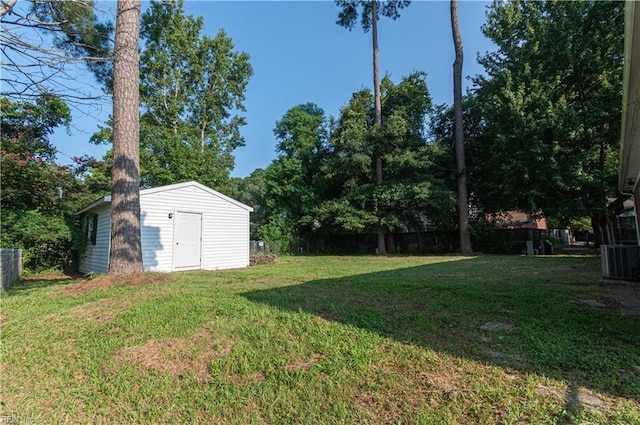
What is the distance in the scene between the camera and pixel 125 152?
20.8ft

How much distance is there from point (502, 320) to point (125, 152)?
717 cm

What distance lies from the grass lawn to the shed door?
5.24 metres

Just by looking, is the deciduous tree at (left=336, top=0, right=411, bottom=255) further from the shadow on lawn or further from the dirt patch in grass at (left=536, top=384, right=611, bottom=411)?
the dirt patch in grass at (left=536, top=384, right=611, bottom=411)

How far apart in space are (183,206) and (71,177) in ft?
19.8

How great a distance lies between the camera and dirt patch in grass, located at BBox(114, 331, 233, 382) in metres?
2.55

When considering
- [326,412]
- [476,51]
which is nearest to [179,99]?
[476,51]

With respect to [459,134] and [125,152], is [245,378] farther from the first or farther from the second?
[459,134]

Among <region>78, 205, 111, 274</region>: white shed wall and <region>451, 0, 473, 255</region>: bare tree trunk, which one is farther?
<region>451, 0, 473, 255</region>: bare tree trunk

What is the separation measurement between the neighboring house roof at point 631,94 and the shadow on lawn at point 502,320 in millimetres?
2400

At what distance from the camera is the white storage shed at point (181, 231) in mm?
9250

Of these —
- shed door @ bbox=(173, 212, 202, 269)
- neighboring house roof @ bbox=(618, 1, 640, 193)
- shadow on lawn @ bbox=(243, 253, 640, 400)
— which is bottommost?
shadow on lawn @ bbox=(243, 253, 640, 400)

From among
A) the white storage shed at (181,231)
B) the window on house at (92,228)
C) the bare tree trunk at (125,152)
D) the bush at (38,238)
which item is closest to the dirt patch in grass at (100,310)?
the bare tree trunk at (125,152)

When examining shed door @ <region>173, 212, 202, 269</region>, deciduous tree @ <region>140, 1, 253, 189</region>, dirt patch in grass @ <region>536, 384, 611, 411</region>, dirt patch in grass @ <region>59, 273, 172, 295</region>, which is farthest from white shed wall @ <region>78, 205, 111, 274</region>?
dirt patch in grass @ <region>536, 384, 611, 411</region>

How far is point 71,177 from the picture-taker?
12.2 meters
